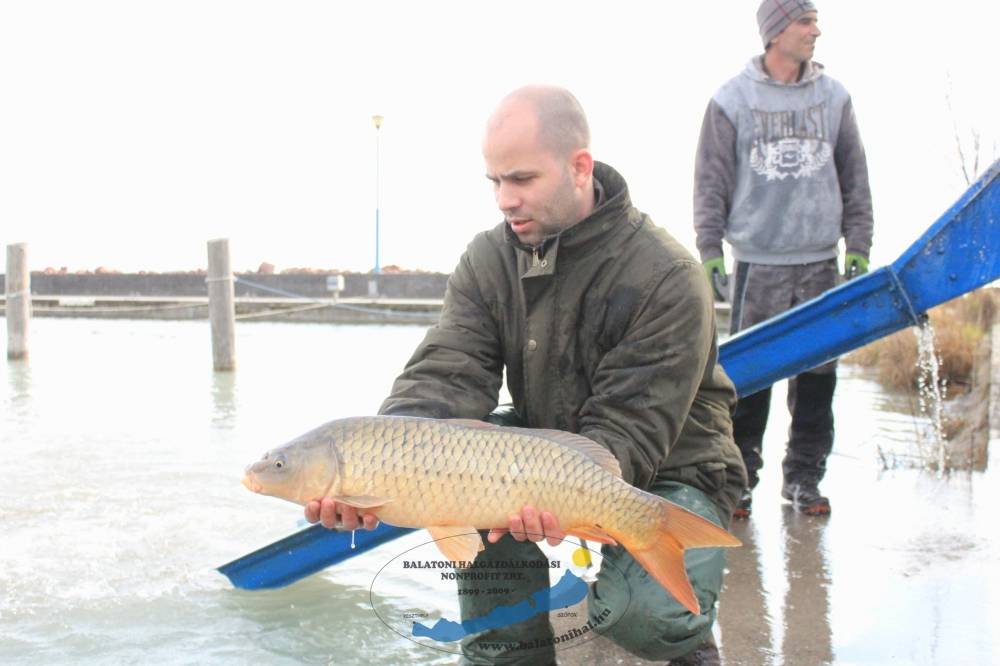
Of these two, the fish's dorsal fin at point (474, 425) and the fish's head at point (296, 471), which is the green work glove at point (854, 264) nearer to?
the fish's dorsal fin at point (474, 425)

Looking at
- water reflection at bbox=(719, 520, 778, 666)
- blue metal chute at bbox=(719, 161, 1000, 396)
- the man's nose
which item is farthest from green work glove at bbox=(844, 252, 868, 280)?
the man's nose

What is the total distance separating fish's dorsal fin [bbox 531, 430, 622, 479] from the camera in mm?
2566

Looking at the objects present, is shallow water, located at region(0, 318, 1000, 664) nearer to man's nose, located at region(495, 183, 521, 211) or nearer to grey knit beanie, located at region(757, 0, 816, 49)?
man's nose, located at region(495, 183, 521, 211)

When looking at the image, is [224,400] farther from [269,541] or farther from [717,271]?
[717,271]

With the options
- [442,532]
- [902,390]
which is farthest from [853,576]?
[902,390]

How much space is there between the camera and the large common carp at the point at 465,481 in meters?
2.49

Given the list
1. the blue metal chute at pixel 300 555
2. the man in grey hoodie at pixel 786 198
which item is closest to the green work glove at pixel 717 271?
the man in grey hoodie at pixel 786 198

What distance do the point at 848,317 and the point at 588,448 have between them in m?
1.64

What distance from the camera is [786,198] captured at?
15.5 feet

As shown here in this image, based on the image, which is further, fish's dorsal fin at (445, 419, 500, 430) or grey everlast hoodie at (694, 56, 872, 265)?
grey everlast hoodie at (694, 56, 872, 265)

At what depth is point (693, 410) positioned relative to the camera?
306 cm

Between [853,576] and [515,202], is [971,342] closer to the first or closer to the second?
[853,576]

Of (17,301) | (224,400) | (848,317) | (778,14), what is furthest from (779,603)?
(17,301)

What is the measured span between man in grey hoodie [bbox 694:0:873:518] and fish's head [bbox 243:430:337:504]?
259 centimetres
